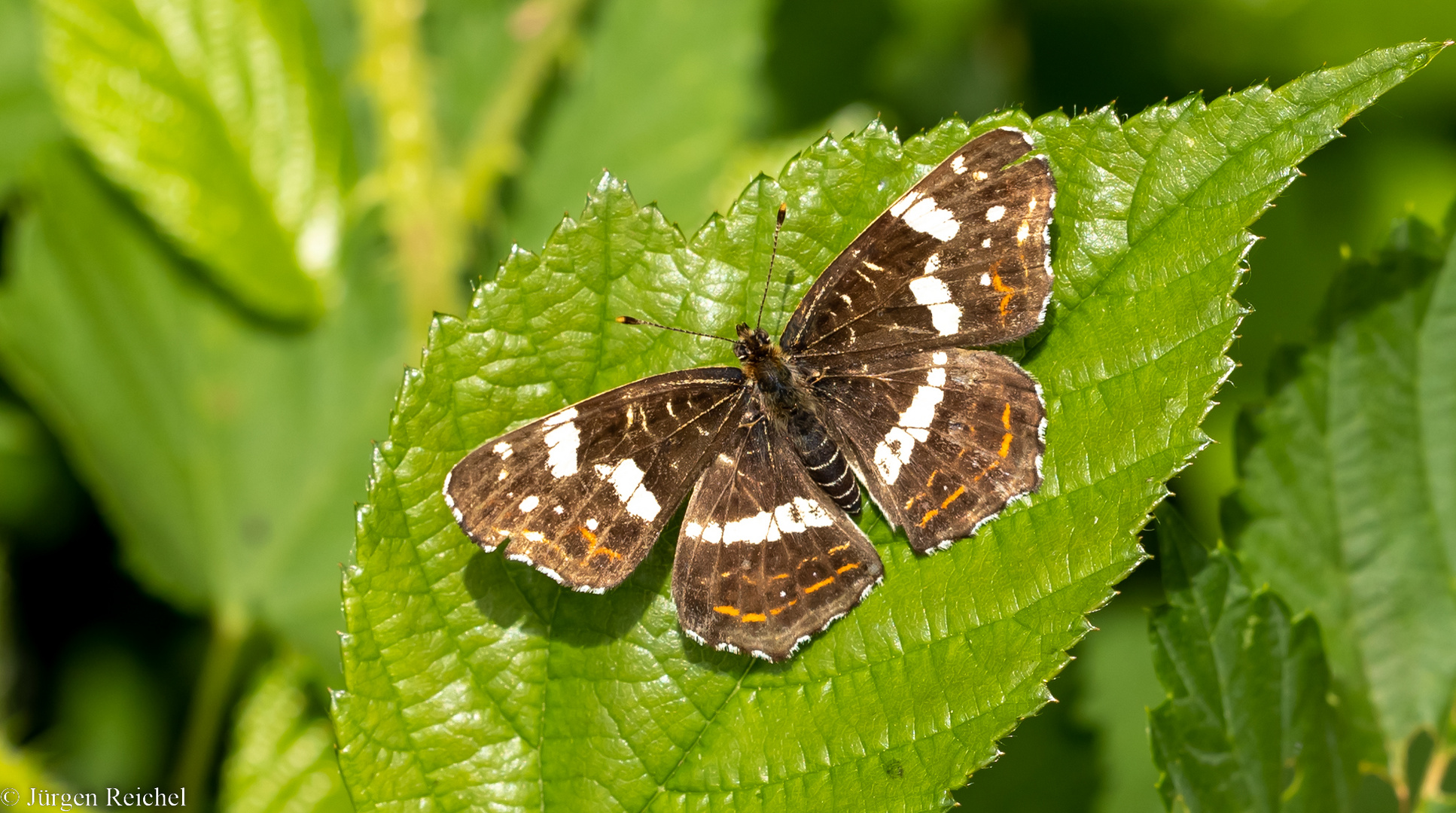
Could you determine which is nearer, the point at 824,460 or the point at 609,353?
the point at 609,353

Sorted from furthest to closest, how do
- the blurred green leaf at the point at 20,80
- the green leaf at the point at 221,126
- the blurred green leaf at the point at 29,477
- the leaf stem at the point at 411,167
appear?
1. the blurred green leaf at the point at 29,477
2. the blurred green leaf at the point at 20,80
3. the leaf stem at the point at 411,167
4. the green leaf at the point at 221,126

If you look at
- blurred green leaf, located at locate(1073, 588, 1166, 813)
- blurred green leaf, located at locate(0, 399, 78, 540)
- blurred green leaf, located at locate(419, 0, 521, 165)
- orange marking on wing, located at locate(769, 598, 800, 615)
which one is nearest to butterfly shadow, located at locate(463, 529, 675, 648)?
orange marking on wing, located at locate(769, 598, 800, 615)

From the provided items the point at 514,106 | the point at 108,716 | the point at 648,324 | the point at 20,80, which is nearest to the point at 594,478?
the point at 648,324

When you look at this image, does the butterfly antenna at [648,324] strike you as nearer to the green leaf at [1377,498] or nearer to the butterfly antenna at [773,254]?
the butterfly antenna at [773,254]

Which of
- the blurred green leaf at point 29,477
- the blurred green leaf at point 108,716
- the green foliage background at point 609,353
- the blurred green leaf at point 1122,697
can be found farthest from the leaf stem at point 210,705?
the blurred green leaf at point 1122,697

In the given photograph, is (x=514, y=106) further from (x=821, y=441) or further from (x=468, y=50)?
(x=821, y=441)

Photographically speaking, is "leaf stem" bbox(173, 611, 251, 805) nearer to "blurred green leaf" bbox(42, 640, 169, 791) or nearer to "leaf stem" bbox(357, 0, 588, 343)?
"blurred green leaf" bbox(42, 640, 169, 791)

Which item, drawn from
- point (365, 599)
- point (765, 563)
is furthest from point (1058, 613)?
point (365, 599)
